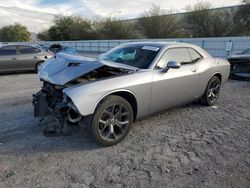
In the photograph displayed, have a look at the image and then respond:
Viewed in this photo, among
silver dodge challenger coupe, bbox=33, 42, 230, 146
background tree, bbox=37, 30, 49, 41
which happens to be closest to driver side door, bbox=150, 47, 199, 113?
silver dodge challenger coupe, bbox=33, 42, 230, 146

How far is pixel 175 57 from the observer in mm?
4781

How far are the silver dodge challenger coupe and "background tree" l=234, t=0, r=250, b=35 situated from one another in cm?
2779

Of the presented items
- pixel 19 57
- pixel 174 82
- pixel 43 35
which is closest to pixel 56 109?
pixel 174 82

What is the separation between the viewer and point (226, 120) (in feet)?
16.3

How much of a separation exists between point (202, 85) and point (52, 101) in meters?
3.17

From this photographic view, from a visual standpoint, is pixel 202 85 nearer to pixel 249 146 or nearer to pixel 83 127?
pixel 249 146

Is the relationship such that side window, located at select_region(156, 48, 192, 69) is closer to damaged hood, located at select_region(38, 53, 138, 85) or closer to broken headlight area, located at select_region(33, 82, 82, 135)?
damaged hood, located at select_region(38, 53, 138, 85)

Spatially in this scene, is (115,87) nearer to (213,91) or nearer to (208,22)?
(213,91)

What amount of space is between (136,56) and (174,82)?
85 centimetres

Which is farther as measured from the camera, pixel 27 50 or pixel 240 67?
pixel 27 50

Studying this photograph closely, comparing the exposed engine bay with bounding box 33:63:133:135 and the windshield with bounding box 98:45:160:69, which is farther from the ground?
the windshield with bounding box 98:45:160:69

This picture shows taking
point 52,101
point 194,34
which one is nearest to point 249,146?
point 52,101

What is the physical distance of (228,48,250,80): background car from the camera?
873cm

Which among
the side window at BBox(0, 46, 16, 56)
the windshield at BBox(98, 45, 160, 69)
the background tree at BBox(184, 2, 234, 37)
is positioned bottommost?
the side window at BBox(0, 46, 16, 56)
